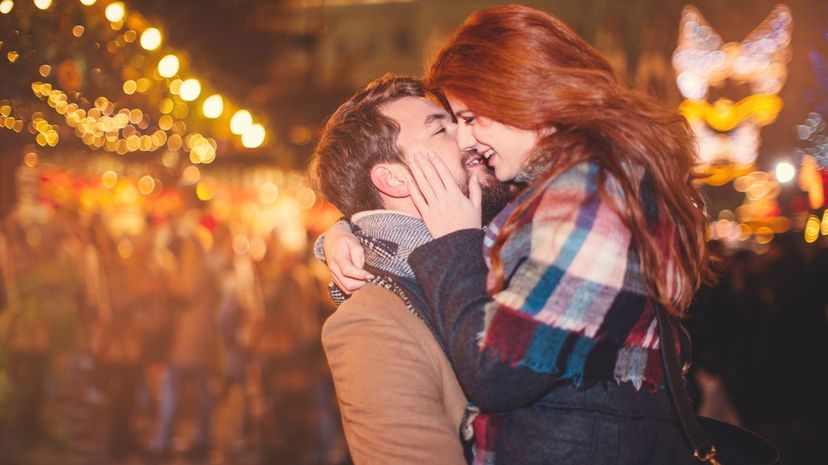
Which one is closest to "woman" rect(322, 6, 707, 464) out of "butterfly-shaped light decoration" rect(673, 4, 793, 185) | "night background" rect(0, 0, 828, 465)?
"night background" rect(0, 0, 828, 465)

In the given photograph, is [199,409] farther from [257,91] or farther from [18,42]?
[18,42]

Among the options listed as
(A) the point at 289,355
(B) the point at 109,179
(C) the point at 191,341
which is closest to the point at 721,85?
(A) the point at 289,355

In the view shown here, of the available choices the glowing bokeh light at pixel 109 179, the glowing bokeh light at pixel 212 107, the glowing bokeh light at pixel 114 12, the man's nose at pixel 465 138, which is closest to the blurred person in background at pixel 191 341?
the glowing bokeh light at pixel 212 107

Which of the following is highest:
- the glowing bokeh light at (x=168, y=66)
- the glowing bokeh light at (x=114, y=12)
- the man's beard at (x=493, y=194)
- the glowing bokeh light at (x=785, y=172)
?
the glowing bokeh light at (x=168, y=66)

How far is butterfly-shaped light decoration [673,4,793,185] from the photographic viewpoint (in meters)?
16.5

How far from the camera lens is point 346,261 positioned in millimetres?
2191

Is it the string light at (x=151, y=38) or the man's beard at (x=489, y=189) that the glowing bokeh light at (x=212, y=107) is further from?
the man's beard at (x=489, y=189)

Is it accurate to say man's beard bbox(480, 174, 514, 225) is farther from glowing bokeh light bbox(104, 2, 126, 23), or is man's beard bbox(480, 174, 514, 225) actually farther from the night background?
glowing bokeh light bbox(104, 2, 126, 23)

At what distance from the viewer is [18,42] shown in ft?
11.2

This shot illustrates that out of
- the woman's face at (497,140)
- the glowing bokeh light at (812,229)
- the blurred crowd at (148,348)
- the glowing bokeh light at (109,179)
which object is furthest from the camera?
the glowing bokeh light at (109,179)

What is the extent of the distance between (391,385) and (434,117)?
94 centimetres

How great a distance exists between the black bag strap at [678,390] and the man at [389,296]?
1.90 feet

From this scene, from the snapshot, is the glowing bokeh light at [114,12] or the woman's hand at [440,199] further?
the glowing bokeh light at [114,12]

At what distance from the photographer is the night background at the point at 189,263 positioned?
4.90m
